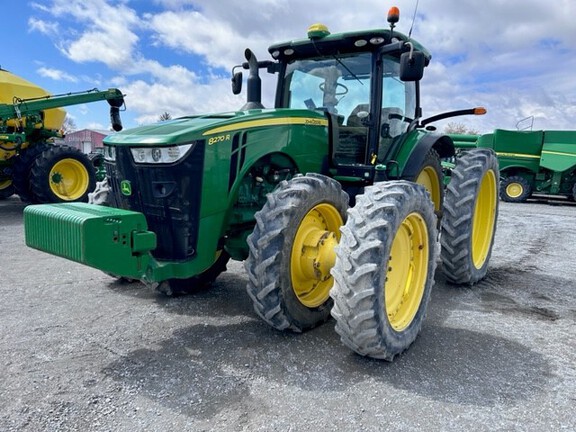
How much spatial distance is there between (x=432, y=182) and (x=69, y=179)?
741 cm

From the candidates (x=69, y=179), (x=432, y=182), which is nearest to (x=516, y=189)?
(x=432, y=182)

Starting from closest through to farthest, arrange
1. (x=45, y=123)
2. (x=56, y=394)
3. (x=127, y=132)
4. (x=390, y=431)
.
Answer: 1. (x=390, y=431)
2. (x=56, y=394)
3. (x=127, y=132)
4. (x=45, y=123)

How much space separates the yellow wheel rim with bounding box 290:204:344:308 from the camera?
3.20m

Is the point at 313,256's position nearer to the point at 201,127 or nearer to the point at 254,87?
the point at 201,127

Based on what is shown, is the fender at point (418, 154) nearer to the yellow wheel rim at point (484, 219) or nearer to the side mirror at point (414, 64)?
the yellow wheel rim at point (484, 219)

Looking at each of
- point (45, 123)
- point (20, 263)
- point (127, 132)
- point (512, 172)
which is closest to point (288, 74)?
point (127, 132)

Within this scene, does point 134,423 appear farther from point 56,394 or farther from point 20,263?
point 20,263

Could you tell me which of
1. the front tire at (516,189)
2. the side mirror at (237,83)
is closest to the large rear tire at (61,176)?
the side mirror at (237,83)

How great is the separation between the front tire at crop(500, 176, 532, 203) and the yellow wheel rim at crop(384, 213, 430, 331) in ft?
44.8

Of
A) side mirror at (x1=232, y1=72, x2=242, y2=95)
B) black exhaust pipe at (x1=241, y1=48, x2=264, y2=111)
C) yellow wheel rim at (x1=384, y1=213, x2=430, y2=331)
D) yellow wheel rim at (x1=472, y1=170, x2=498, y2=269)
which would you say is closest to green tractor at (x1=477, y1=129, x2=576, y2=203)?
yellow wheel rim at (x1=472, y1=170, x2=498, y2=269)

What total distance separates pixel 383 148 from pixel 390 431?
2872 mm

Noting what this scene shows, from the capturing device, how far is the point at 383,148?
14.6ft

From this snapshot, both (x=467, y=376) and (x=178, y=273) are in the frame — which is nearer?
(x=467, y=376)

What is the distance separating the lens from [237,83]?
474 cm
